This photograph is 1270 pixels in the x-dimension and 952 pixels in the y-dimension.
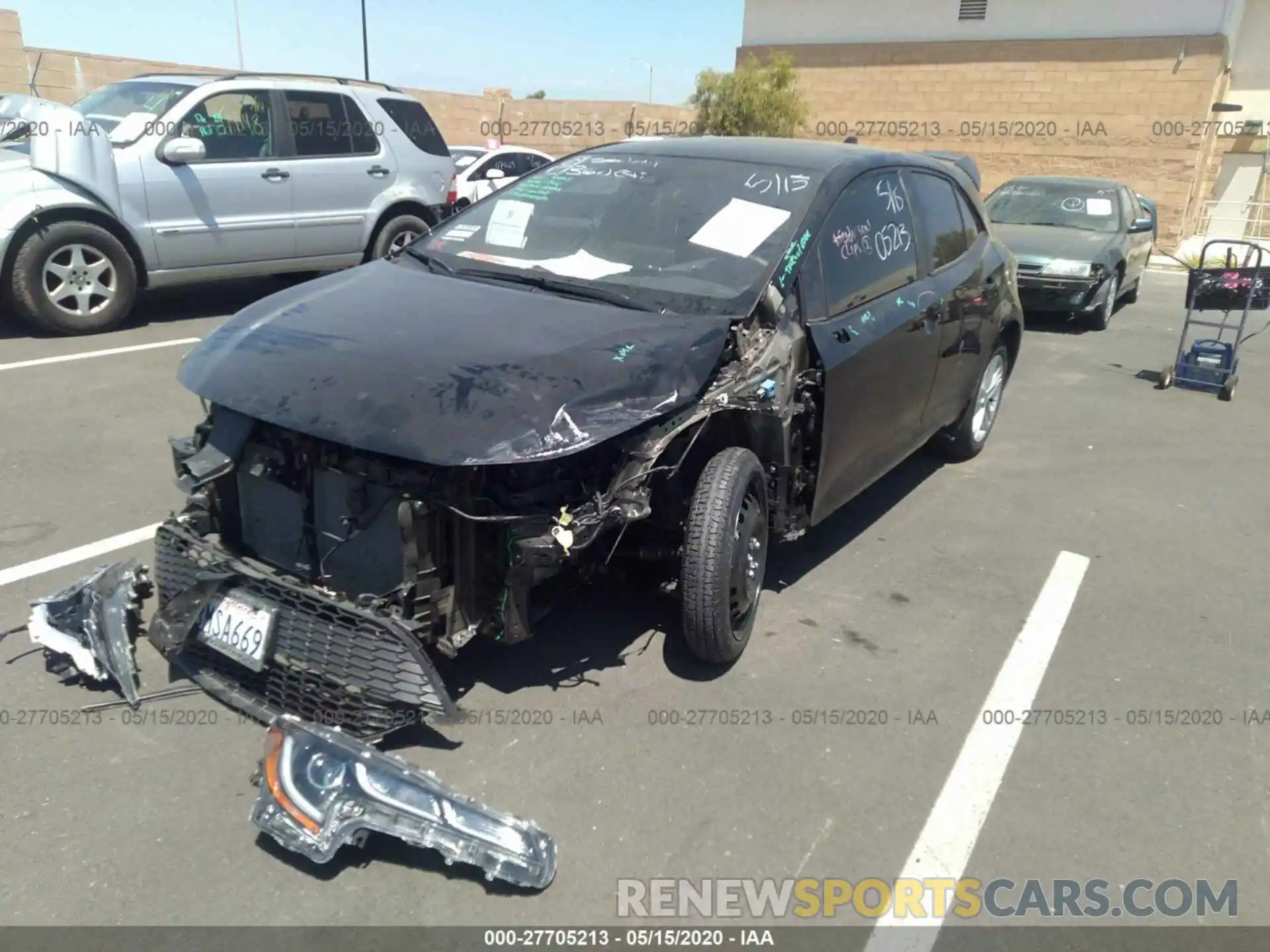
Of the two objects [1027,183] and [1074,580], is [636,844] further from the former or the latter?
[1027,183]

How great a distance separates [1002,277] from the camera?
5.53 meters

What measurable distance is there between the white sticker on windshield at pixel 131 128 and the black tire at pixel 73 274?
29.0 inches

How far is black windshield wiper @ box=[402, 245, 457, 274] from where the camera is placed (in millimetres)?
3930

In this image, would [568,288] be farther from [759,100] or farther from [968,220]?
[759,100]

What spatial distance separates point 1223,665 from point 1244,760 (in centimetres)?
65

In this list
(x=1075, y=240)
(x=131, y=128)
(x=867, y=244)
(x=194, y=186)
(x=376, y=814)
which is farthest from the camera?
(x=1075, y=240)

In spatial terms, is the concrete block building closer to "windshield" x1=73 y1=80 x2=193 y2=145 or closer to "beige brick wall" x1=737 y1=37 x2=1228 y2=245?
"beige brick wall" x1=737 y1=37 x2=1228 y2=245

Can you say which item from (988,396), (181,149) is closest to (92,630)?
(988,396)

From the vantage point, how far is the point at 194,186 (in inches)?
299

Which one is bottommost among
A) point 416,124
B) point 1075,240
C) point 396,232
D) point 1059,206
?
point 396,232

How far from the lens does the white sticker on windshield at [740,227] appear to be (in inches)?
145

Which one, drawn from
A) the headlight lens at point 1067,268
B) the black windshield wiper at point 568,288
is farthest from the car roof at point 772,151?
the headlight lens at point 1067,268

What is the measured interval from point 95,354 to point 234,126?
7.76 ft
